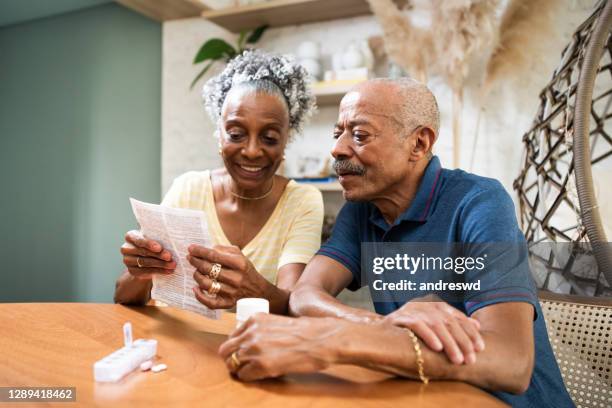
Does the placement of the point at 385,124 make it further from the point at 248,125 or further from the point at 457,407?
the point at 457,407

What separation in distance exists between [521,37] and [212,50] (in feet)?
5.93

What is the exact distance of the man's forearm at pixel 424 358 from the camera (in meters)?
0.82

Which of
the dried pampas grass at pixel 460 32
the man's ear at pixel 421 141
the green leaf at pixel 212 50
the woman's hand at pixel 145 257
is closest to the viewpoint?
the woman's hand at pixel 145 257

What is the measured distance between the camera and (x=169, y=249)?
126 centimetres

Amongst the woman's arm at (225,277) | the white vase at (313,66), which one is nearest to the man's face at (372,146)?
the woman's arm at (225,277)

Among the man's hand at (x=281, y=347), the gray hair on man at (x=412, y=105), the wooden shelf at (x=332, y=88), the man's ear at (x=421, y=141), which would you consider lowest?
the man's hand at (x=281, y=347)

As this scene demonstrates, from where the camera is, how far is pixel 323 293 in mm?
1273

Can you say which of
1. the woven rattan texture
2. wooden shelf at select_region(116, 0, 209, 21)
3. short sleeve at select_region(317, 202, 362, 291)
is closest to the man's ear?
short sleeve at select_region(317, 202, 362, 291)

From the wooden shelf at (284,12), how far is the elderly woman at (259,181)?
120cm

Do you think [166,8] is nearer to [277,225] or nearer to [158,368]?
[277,225]

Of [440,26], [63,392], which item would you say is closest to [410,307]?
[63,392]

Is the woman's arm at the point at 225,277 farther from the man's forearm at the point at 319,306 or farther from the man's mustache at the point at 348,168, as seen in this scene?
the man's mustache at the point at 348,168

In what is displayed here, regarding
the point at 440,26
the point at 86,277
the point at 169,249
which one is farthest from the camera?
the point at 86,277

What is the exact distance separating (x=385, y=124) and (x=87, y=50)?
3.59 m
